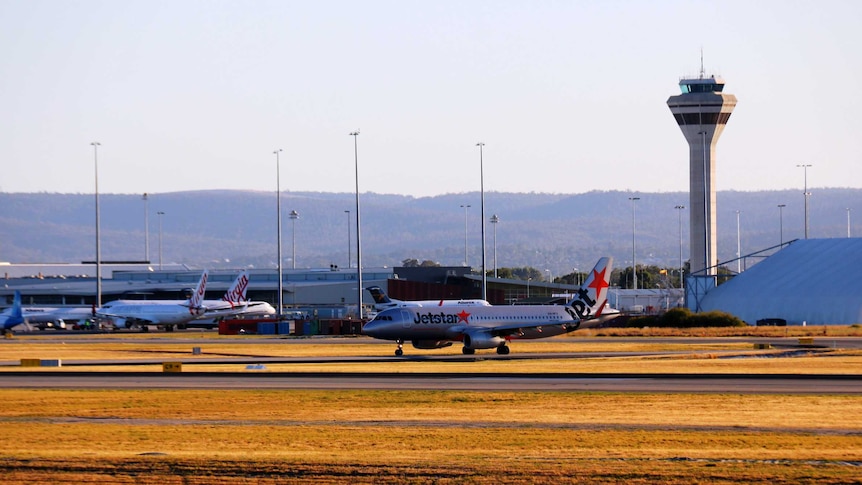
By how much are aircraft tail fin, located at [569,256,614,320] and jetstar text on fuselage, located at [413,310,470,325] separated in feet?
26.7

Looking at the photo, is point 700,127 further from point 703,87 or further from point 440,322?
point 440,322

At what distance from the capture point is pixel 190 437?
101ft

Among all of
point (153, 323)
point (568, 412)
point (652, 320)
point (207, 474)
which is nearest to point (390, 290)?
point (153, 323)

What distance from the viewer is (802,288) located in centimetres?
12338

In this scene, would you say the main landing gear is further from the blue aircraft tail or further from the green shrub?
the blue aircraft tail

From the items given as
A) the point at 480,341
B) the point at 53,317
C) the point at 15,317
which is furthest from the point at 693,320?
the point at 53,317

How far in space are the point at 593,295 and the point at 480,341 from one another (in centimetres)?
1084

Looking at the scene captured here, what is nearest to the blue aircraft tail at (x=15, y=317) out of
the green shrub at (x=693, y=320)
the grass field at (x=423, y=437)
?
the green shrub at (x=693, y=320)

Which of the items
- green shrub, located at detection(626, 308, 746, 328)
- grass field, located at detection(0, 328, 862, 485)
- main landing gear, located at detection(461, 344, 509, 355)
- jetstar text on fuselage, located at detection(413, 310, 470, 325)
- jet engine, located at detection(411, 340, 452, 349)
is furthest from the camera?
green shrub, located at detection(626, 308, 746, 328)

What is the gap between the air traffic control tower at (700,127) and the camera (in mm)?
173500

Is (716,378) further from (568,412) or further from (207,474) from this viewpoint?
(207,474)

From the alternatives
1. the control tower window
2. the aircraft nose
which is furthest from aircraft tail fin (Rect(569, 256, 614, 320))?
the control tower window

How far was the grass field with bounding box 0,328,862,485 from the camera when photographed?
24922 millimetres

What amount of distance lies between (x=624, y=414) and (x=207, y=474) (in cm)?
1383
